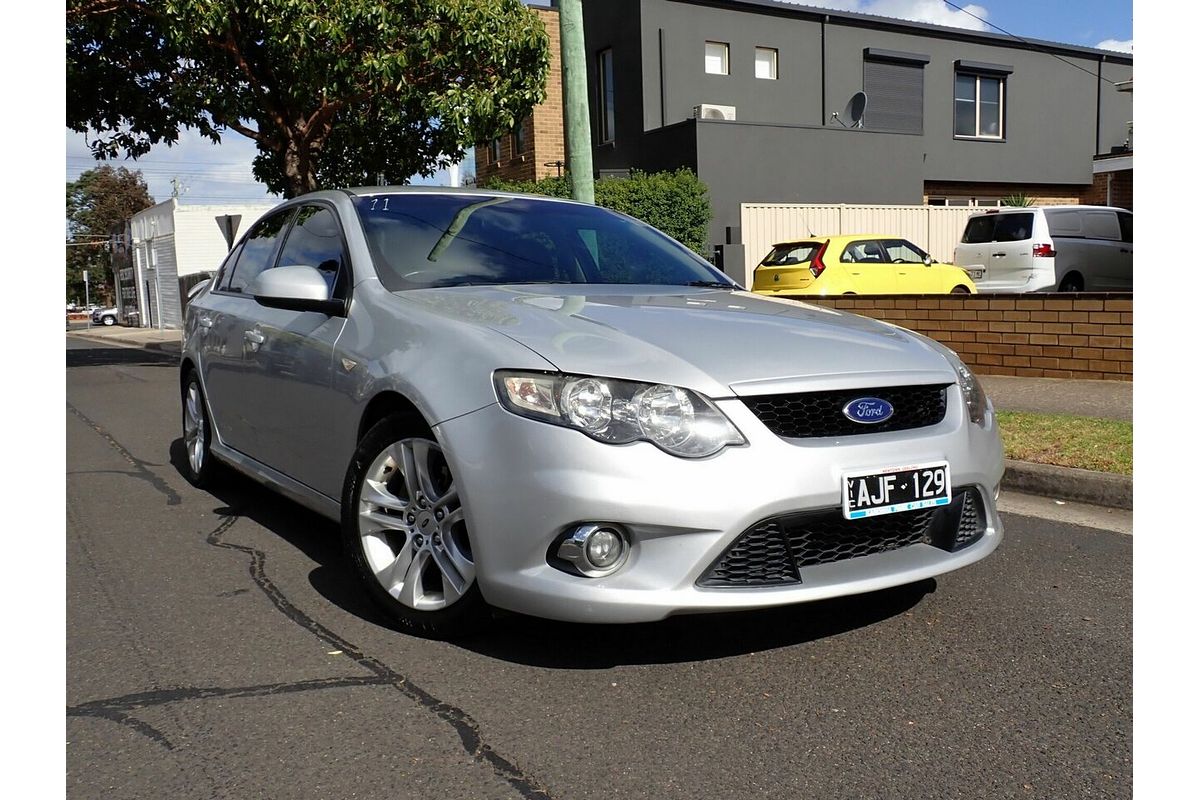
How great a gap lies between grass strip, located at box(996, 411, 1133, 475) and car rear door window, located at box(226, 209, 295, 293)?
3.98 meters

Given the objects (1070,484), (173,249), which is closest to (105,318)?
(173,249)

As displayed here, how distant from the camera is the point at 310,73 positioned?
13.2 meters

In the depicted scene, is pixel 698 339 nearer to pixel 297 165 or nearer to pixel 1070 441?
pixel 1070 441

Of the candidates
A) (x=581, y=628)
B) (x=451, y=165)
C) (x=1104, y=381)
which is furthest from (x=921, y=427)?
(x=451, y=165)

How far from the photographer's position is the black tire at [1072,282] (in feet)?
53.4

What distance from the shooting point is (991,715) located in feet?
9.59

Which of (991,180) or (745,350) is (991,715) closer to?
(745,350)

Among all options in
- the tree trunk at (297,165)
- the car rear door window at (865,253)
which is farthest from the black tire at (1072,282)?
the tree trunk at (297,165)

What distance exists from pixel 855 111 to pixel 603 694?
2300 cm

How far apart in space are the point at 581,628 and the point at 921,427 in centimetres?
128

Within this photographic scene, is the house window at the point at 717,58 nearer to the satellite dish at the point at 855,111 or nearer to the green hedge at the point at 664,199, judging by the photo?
the satellite dish at the point at 855,111

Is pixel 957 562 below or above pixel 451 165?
below

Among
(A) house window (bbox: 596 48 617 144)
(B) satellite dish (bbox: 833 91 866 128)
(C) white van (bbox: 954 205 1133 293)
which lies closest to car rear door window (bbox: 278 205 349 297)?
(C) white van (bbox: 954 205 1133 293)

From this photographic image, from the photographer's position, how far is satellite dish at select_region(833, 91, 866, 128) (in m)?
23.8
